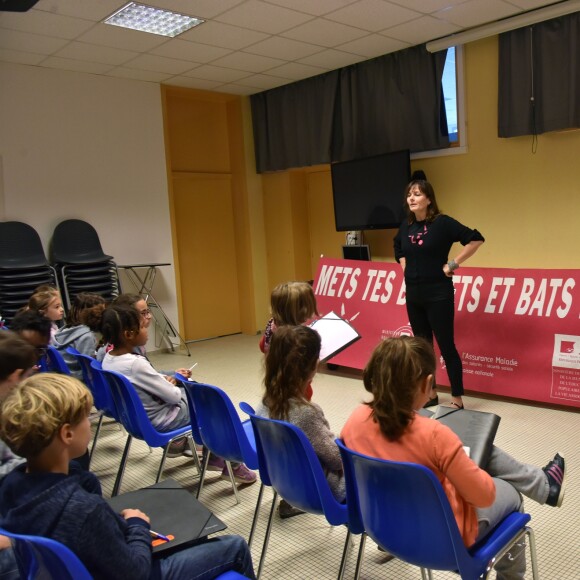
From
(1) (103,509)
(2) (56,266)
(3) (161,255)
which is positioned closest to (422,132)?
(3) (161,255)

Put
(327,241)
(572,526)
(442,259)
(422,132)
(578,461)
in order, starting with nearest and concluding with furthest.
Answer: (572,526) < (578,461) < (442,259) < (422,132) < (327,241)

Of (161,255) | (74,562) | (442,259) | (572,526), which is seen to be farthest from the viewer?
(161,255)

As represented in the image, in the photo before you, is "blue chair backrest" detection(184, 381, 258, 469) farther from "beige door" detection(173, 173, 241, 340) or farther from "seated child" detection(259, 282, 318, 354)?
"beige door" detection(173, 173, 241, 340)

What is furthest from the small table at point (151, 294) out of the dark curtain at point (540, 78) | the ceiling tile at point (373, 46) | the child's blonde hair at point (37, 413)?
the child's blonde hair at point (37, 413)

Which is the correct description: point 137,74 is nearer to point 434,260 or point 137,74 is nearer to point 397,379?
point 434,260

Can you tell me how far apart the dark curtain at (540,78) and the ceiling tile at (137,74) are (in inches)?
137

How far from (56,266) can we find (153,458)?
294cm

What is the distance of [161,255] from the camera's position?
6926 mm

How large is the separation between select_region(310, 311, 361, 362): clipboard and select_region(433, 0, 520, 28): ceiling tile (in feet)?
10.0

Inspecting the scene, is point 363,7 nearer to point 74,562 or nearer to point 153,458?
point 153,458

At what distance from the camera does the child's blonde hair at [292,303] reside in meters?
2.99

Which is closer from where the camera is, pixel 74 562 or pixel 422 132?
pixel 74 562

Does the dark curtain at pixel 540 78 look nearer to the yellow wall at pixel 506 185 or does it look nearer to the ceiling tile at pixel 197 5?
the yellow wall at pixel 506 185

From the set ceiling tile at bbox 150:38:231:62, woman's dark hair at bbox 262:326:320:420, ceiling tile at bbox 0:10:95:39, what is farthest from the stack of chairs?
woman's dark hair at bbox 262:326:320:420
